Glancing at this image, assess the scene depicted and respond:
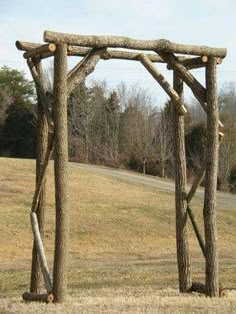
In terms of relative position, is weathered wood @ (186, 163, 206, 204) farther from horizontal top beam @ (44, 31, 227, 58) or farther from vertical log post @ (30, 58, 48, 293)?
vertical log post @ (30, 58, 48, 293)

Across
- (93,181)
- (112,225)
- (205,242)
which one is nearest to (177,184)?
(205,242)

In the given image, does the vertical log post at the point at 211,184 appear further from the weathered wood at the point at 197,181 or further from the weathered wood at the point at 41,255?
the weathered wood at the point at 41,255

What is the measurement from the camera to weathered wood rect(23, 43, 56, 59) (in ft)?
36.4

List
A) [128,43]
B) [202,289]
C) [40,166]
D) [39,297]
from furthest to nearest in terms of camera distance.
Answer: [202,289], [40,166], [128,43], [39,297]

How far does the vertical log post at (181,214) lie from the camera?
1290 centimetres

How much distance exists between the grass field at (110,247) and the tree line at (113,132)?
42.4 ft

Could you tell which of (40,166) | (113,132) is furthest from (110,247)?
(113,132)

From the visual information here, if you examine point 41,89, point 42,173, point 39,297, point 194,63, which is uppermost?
point 194,63

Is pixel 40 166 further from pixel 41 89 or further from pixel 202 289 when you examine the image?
pixel 202 289

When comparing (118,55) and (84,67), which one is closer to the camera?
(84,67)

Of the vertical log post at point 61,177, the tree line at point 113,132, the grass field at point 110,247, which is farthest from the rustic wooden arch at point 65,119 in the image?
the tree line at point 113,132

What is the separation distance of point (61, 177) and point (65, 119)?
92 cm

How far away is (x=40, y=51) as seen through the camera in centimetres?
1155

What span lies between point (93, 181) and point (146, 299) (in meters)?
32.2
